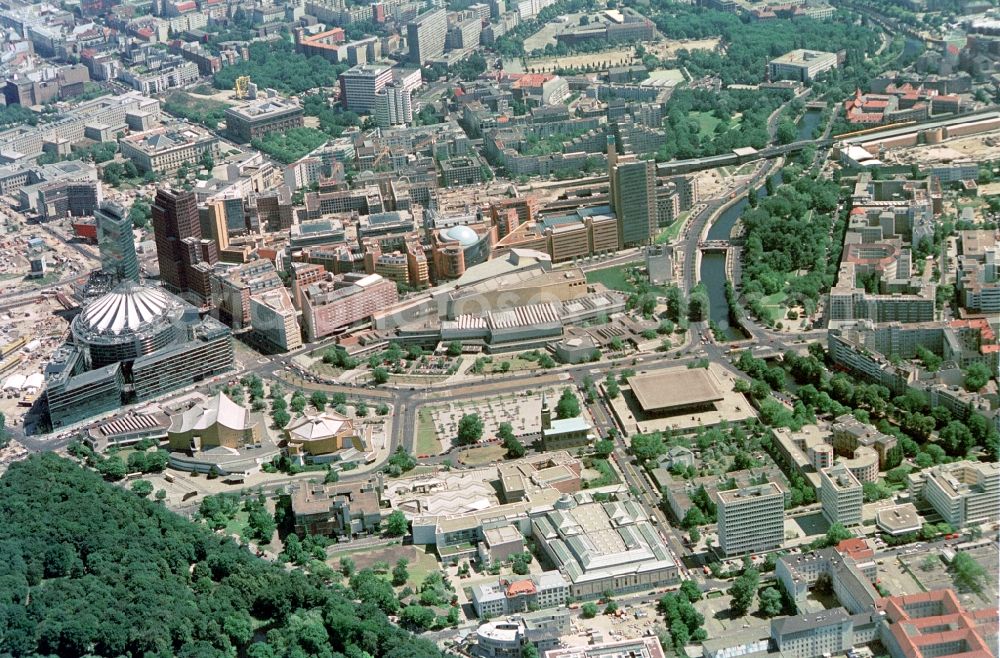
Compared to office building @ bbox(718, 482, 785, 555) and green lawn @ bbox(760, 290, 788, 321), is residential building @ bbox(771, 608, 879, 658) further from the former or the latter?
green lawn @ bbox(760, 290, 788, 321)

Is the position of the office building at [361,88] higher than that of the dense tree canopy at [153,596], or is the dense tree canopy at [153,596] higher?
the office building at [361,88]

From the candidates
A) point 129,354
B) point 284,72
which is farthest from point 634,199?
point 284,72

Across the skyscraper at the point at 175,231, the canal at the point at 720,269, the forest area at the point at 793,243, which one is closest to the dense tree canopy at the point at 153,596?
the skyscraper at the point at 175,231

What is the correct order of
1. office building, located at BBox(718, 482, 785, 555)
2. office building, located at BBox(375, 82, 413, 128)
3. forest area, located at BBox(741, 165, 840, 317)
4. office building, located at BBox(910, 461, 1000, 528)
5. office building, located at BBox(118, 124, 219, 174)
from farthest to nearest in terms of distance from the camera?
office building, located at BBox(375, 82, 413, 128) → office building, located at BBox(118, 124, 219, 174) → forest area, located at BBox(741, 165, 840, 317) → office building, located at BBox(910, 461, 1000, 528) → office building, located at BBox(718, 482, 785, 555)

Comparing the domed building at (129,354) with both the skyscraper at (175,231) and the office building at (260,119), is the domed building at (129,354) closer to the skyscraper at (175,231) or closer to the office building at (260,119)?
the skyscraper at (175,231)

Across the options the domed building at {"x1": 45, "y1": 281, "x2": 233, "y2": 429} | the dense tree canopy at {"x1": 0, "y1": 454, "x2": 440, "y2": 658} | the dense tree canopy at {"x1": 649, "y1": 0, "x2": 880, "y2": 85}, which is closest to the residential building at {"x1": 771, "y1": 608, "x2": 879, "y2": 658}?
the dense tree canopy at {"x1": 0, "y1": 454, "x2": 440, "y2": 658}

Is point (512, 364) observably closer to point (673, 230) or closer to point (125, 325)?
point (125, 325)

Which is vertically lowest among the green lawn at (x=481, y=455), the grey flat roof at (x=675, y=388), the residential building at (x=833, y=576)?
the green lawn at (x=481, y=455)

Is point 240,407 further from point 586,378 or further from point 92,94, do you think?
point 92,94
